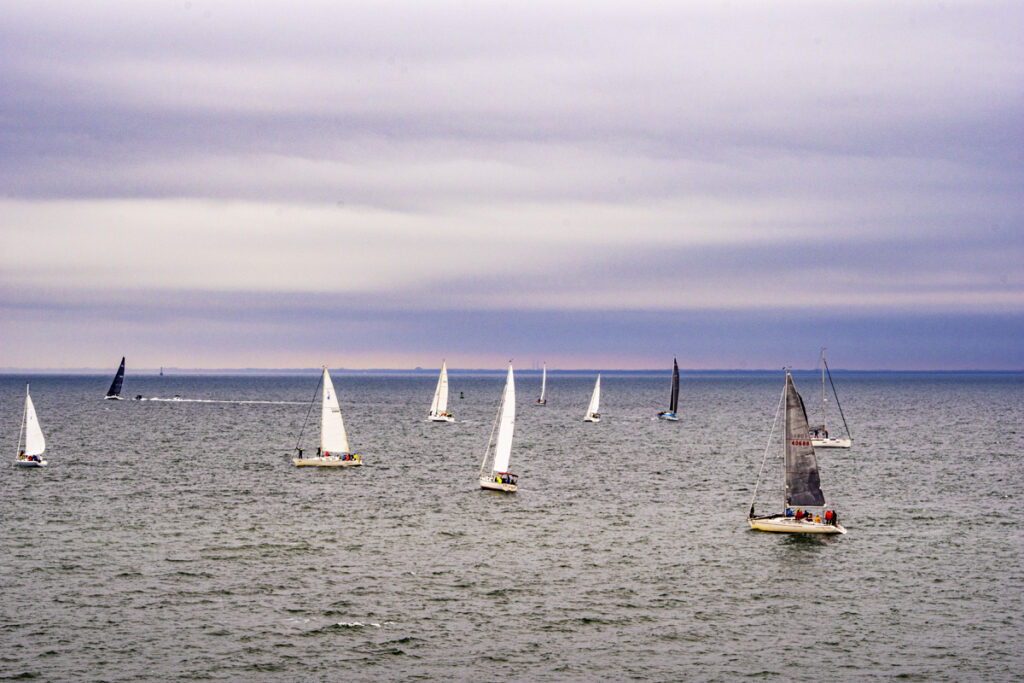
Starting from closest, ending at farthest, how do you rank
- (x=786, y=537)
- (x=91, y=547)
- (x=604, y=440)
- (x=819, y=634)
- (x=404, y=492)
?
(x=819, y=634), (x=91, y=547), (x=786, y=537), (x=404, y=492), (x=604, y=440)

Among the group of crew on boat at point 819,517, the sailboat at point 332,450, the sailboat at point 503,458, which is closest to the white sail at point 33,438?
the sailboat at point 332,450

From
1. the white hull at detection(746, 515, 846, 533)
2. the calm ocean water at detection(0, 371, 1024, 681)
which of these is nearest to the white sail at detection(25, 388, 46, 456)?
the calm ocean water at detection(0, 371, 1024, 681)

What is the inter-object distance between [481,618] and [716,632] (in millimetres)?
11061

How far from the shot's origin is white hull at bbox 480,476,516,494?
291 feet

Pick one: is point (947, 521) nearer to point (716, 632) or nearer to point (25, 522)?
point (716, 632)

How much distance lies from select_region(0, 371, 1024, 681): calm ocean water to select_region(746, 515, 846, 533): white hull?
36.4 inches

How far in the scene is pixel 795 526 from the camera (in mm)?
67375

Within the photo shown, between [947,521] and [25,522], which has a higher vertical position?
[947,521]

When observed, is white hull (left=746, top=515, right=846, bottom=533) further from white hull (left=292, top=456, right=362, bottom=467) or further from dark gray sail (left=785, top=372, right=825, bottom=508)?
white hull (left=292, top=456, right=362, bottom=467)

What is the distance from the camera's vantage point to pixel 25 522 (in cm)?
7012

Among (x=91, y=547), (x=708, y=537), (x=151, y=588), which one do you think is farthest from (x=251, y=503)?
(x=708, y=537)

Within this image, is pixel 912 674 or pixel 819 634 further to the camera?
pixel 819 634

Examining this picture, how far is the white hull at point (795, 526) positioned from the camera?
67.1m

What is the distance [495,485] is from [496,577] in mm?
33226
